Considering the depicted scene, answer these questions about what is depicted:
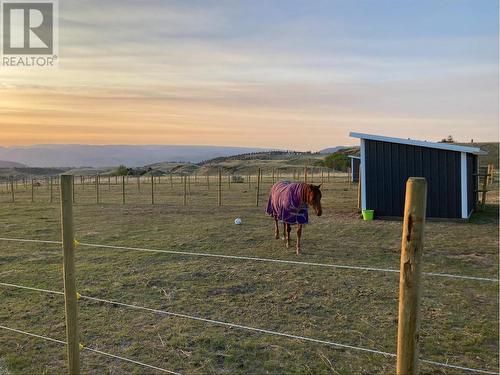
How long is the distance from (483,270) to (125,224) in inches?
341

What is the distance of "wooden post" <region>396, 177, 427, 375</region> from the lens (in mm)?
1987

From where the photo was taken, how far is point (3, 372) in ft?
11.4

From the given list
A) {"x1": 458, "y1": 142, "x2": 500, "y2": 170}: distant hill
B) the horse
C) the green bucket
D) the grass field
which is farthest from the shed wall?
{"x1": 458, "y1": 142, "x2": 500, "y2": 170}: distant hill

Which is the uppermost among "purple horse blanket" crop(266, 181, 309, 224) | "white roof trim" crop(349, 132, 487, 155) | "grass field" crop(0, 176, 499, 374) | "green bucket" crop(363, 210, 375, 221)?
"white roof trim" crop(349, 132, 487, 155)

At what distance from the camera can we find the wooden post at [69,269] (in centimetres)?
285

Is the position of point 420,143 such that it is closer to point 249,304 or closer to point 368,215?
point 368,215

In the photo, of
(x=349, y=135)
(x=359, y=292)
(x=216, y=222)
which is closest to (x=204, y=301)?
(x=359, y=292)

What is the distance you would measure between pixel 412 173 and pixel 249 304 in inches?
333

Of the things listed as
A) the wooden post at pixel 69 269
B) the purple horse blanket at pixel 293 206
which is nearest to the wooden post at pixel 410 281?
the wooden post at pixel 69 269

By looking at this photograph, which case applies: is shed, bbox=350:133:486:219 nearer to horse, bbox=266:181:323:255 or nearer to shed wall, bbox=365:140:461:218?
shed wall, bbox=365:140:461:218

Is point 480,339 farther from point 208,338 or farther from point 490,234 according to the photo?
point 490,234

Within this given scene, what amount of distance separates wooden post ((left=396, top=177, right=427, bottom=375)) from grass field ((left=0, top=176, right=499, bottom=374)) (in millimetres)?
1534

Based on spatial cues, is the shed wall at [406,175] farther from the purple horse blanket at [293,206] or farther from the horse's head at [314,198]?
the horse's head at [314,198]

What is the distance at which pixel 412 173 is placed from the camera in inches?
470
